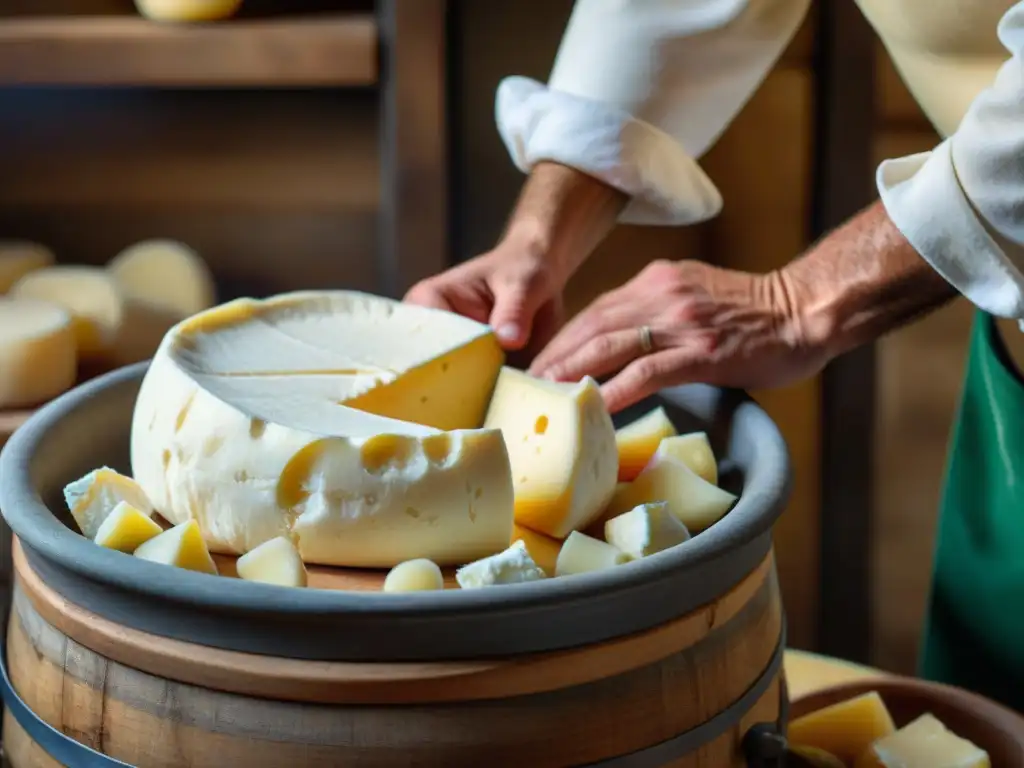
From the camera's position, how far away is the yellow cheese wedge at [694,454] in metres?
0.71

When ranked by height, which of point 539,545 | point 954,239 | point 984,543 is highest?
point 954,239

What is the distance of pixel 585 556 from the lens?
58cm

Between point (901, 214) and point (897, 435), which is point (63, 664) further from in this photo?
point (897, 435)

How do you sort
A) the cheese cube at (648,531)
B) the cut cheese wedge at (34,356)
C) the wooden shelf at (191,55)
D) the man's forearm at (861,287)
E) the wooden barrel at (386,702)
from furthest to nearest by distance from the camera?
1. the wooden shelf at (191,55)
2. the cut cheese wedge at (34,356)
3. the man's forearm at (861,287)
4. the cheese cube at (648,531)
5. the wooden barrel at (386,702)

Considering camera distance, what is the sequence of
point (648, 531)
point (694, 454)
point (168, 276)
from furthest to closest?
point (168, 276) → point (694, 454) → point (648, 531)

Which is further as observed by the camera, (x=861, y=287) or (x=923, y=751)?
(x=861, y=287)

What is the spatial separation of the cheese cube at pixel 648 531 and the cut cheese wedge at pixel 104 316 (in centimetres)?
80

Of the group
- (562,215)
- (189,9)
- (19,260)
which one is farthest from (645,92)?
(19,260)

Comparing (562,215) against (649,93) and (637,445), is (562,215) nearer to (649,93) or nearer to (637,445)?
(649,93)

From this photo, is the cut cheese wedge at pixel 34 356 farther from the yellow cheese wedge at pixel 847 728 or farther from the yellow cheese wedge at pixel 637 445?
the yellow cheese wedge at pixel 847 728

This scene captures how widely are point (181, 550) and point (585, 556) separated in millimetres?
183

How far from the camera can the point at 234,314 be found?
75 cm

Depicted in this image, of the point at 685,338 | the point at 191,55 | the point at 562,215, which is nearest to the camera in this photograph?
the point at 685,338

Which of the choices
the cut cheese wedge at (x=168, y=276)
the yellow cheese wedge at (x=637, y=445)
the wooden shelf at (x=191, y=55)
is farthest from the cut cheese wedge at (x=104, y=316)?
the yellow cheese wedge at (x=637, y=445)
